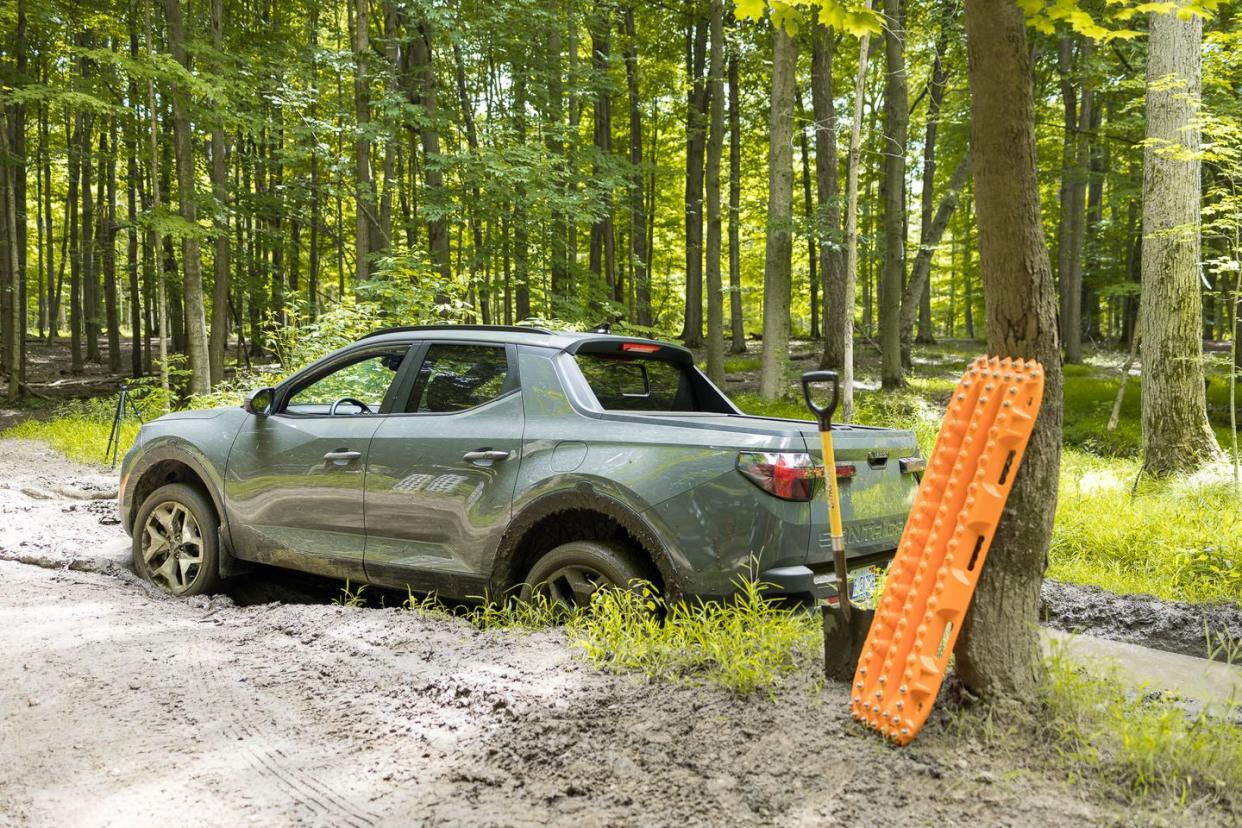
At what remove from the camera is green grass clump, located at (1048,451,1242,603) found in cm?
573

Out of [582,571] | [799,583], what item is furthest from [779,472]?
[582,571]

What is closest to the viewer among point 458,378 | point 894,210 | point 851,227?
point 458,378

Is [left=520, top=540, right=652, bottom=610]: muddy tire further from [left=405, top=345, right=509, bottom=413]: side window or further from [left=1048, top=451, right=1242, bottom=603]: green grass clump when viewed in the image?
[left=1048, top=451, right=1242, bottom=603]: green grass clump

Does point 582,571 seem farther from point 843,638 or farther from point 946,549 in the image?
point 946,549

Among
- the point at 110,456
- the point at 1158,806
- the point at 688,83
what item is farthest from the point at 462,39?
the point at 1158,806

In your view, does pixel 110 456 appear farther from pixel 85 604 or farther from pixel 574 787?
pixel 574 787

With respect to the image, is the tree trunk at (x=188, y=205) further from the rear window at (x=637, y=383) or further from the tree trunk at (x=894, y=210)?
the tree trunk at (x=894, y=210)

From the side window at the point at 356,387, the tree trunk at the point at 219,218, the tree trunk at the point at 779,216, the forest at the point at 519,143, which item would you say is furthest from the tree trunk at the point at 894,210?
the tree trunk at the point at 219,218

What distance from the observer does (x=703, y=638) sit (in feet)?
11.1

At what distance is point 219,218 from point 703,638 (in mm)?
15378

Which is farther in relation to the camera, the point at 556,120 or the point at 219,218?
the point at 556,120

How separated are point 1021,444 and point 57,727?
3.70 m

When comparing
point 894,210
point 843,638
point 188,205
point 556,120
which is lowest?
point 843,638

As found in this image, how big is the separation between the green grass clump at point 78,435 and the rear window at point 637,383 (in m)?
9.51
